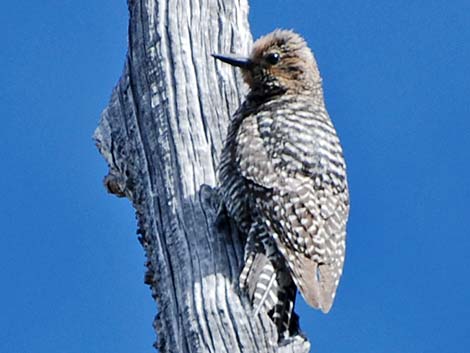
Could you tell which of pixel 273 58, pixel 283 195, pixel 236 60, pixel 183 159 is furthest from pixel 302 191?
pixel 273 58

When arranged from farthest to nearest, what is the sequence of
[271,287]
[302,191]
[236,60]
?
[236,60] → [302,191] → [271,287]

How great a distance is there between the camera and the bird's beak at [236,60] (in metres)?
5.43

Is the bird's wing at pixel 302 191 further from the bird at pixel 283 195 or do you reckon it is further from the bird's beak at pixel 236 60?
the bird's beak at pixel 236 60

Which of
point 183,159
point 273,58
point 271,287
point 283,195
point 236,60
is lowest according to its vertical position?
point 271,287

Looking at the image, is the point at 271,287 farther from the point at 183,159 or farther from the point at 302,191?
the point at 183,159

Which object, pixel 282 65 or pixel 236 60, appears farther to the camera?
pixel 282 65

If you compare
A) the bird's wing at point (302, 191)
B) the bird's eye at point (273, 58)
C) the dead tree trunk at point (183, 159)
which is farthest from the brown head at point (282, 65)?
the bird's wing at point (302, 191)

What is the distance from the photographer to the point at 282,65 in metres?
6.06

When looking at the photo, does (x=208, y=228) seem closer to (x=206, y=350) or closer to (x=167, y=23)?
(x=206, y=350)

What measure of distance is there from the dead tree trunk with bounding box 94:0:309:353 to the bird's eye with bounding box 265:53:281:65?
0.17 meters

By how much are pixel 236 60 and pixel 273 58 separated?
482mm

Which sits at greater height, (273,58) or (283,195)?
(273,58)

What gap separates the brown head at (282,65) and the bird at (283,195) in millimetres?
14

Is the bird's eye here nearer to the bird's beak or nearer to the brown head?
the brown head
